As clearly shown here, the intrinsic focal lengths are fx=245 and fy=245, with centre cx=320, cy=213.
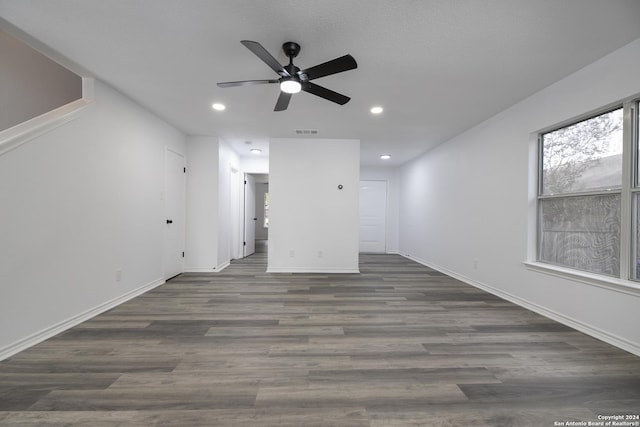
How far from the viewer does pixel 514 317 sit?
2.71 m

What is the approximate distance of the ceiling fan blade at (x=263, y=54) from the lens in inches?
66.9

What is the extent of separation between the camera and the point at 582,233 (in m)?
2.54

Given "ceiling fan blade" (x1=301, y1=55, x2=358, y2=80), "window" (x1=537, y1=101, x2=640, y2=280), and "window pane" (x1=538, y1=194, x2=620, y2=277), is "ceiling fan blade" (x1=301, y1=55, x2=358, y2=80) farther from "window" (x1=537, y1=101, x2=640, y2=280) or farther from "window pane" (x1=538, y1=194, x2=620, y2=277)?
"window pane" (x1=538, y1=194, x2=620, y2=277)

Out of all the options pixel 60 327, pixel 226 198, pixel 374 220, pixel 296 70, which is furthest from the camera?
pixel 374 220

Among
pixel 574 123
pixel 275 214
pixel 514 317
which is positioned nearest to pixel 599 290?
pixel 514 317

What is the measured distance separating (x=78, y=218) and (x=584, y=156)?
17.2 feet

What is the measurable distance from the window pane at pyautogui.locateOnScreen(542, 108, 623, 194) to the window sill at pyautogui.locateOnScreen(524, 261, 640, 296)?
85 centimetres

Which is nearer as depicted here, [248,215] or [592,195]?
[592,195]

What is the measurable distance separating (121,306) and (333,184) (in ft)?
11.9

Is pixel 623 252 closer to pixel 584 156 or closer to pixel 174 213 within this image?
pixel 584 156

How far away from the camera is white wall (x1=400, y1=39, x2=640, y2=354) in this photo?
2166 mm

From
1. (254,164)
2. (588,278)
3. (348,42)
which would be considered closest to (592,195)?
Result: (588,278)

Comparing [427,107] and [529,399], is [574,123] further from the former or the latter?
[529,399]

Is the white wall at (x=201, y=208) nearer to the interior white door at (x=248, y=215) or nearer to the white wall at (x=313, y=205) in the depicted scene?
the white wall at (x=313, y=205)
